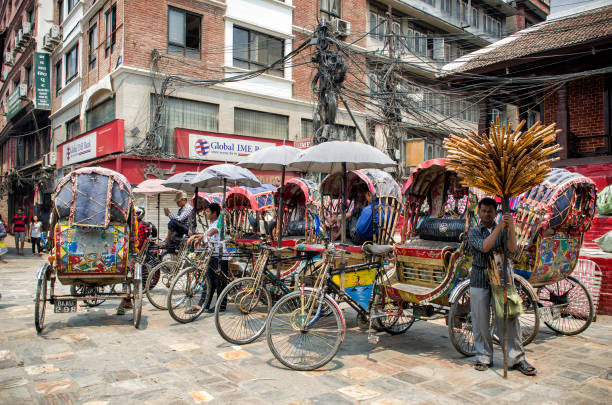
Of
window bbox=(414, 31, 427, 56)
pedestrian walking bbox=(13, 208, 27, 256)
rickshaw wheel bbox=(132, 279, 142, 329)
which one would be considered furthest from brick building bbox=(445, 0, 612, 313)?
pedestrian walking bbox=(13, 208, 27, 256)

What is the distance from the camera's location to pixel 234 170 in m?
8.98

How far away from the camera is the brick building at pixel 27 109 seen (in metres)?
24.2

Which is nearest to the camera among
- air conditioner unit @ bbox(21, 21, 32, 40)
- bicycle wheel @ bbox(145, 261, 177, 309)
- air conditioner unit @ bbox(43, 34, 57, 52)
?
bicycle wheel @ bbox(145, 261, 177, 309)

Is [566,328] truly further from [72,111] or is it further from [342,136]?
[72,111]

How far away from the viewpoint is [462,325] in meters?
5.55

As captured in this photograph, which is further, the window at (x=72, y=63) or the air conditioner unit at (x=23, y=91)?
the air conditioner unit at (x=23, y=91)

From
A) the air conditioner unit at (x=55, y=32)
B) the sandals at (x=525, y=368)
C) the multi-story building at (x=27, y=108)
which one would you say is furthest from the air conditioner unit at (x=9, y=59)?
the sandals at (x=525, y=368)

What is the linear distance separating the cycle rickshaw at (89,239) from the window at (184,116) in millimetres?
11304

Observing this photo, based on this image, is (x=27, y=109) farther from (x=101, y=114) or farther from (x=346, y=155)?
(x=346, y=155)

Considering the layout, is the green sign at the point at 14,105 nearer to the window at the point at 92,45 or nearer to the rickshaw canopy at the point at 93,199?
the window at the point at 92,45

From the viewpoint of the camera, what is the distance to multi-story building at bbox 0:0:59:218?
953 inches

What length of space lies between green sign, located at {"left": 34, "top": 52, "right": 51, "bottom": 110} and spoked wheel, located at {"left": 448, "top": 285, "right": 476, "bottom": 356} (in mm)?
24177

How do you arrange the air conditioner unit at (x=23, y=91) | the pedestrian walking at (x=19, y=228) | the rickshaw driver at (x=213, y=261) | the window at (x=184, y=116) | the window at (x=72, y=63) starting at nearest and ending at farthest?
the rickshaw driver at (x=213, y=261) → the window at (x=184, y=116) → the pedestrian walking at (x=19, y=228) → the window at (x=72, y=63) → the air conditioner unit at (x=23, y=91)

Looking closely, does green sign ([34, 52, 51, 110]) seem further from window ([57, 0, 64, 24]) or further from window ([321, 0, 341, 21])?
window ([321, 0, 341, 21])
